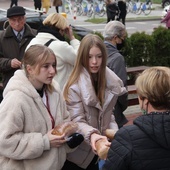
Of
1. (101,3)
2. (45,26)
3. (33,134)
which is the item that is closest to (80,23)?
(101,3)

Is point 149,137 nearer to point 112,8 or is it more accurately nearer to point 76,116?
point 76,116

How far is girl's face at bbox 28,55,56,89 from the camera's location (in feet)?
8.55

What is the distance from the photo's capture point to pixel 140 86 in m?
2.02

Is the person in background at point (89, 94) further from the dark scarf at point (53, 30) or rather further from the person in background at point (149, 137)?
the person in background at point (149, 137)

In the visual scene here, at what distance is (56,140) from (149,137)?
0.81 meters

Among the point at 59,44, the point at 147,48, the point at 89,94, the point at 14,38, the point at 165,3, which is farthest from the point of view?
the point at 165,3

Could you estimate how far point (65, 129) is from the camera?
103 inches

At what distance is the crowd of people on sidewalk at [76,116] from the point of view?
1931mm

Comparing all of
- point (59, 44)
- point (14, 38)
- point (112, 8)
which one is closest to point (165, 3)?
point (112, 8)

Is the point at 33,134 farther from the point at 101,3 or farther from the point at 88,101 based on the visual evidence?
the point at 101,3

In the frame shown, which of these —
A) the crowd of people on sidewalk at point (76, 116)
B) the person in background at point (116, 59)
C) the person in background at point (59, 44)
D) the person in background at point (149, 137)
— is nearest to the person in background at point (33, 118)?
the crowd of people on sidewalk at point (76, 116)

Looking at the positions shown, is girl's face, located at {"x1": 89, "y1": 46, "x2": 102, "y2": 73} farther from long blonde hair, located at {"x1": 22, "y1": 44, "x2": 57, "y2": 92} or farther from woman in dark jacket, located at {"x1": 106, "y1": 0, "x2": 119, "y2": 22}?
woman in dark jacket, located at {"x1": 106, "y1": 0, "x2": 119, "y2": 22}

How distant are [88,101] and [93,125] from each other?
21 cm

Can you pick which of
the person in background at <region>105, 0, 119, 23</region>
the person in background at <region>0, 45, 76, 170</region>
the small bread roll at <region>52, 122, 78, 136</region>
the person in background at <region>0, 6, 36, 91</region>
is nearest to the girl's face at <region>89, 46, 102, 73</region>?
the person in background at <region>0, 45, 76, 170</region>
